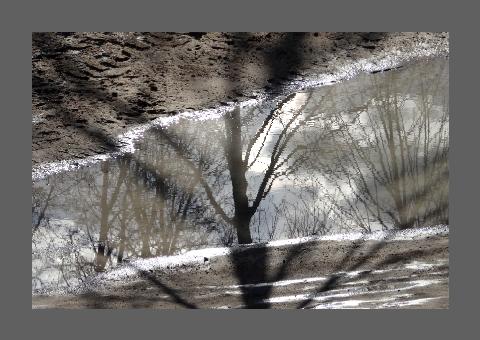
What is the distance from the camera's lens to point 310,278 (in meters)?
3.70

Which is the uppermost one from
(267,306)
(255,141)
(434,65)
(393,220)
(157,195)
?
(434,65)

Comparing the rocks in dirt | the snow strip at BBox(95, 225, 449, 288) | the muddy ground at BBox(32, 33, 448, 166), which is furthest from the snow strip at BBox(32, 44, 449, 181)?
the snow strip at BBox(95, 225, 449, 288)

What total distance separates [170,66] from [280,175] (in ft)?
2.81

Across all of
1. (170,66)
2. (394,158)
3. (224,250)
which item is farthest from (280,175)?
(170,66)

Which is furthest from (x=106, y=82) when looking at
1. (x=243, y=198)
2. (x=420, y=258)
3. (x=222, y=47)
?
(x=420, y=258)

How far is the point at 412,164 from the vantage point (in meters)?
3.64

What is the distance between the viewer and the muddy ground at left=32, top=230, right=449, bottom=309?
12.1ft

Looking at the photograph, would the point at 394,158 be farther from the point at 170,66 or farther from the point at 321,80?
the point at 170,66

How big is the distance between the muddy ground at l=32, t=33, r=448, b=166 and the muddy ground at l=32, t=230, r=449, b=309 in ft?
2.90

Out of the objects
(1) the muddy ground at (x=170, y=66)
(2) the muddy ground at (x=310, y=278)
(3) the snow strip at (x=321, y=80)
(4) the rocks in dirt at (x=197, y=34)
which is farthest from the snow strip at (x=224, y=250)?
(4) the rocks in dirt at (x=197, y=34)

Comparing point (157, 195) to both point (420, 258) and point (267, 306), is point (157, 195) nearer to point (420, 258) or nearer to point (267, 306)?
point (267, 306)

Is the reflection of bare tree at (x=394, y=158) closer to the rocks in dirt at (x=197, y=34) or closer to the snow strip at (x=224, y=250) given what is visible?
the snow strip at (x=224, y=250)

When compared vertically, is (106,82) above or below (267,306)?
above

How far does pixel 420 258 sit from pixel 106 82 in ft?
6.56
